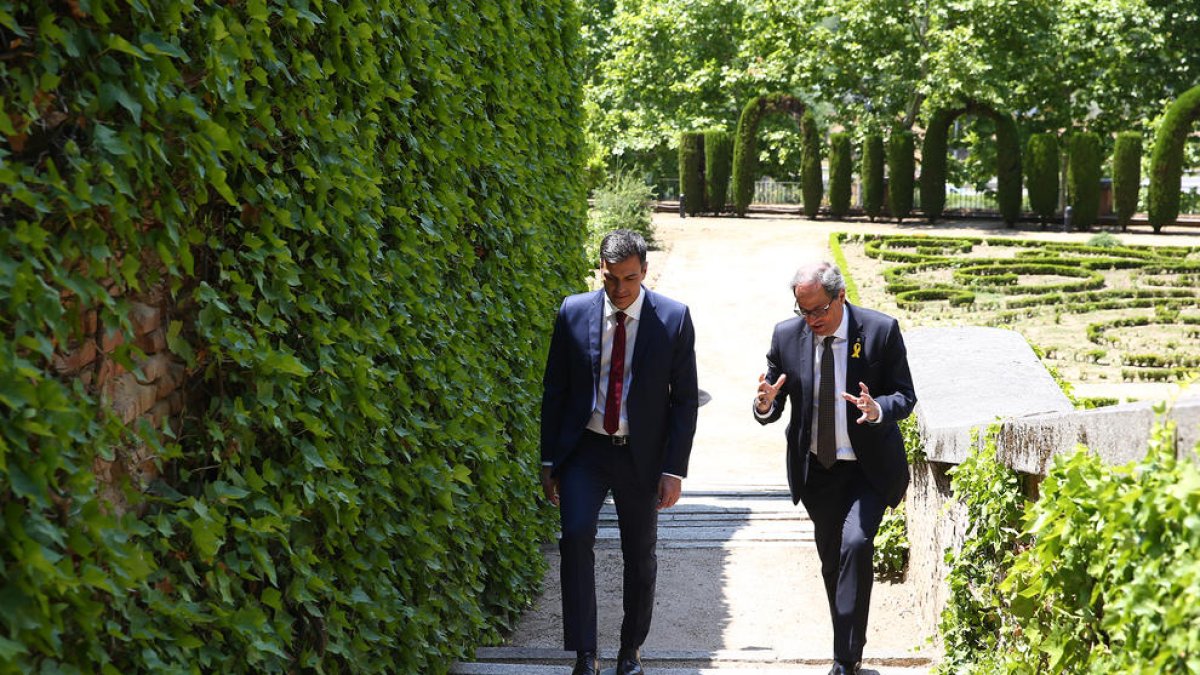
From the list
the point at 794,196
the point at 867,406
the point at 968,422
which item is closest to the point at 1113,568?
the point at 867,406

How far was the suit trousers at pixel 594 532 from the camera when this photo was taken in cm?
523

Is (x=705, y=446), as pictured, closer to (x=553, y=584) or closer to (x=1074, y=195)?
(x=553, y=584)

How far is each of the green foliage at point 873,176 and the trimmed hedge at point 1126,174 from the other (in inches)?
199

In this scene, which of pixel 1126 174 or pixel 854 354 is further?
pixel 1126 174

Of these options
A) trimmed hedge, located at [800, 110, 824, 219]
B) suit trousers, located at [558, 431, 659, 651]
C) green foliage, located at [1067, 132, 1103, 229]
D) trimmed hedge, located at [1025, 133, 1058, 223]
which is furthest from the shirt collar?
trimmed hedge, located at [800, 110, 824, 219]

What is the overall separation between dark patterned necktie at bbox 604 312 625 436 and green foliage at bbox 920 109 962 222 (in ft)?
86.7

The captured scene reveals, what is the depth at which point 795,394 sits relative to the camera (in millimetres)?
5672

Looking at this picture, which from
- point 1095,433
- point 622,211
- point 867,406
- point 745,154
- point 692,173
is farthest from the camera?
A: point 692,173

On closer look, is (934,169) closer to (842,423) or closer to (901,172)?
(901,172)

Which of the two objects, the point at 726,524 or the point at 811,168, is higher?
the point at 811,168

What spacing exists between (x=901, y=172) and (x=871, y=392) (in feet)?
85.0

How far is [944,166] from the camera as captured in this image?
30781 millimetres

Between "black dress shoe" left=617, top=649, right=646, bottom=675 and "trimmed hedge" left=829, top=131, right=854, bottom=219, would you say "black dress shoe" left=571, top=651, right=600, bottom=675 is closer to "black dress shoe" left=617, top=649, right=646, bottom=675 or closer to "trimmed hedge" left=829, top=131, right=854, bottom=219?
"black dress shoe" left=617, top=649, right=646, bottom=675

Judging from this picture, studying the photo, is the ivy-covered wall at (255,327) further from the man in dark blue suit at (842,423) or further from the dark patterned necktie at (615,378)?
the man in dark blue suit at (842,423)
